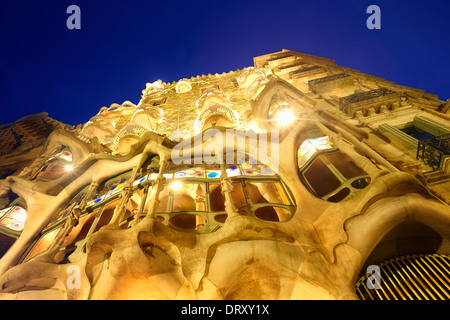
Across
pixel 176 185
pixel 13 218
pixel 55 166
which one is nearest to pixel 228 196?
pixel 176 185

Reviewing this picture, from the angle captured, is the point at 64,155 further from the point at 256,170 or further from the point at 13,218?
the point at 256,170

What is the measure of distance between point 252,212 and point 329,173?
2.66 metres

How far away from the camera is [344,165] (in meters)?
6.41

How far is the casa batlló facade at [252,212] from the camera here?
4121 mm

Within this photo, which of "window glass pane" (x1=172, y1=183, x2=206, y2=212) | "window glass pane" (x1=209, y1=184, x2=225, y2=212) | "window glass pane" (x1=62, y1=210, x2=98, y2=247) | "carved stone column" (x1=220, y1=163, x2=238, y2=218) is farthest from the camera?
"window glass pane" (x1=209, y1=184, x2=225, y2=212)

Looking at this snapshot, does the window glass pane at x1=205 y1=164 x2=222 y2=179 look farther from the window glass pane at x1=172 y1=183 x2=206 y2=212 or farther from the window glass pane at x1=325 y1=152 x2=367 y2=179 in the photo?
the window glass pane at x1=325 y1=152 x2=367 y2=179

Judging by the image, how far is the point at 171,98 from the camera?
18.8m

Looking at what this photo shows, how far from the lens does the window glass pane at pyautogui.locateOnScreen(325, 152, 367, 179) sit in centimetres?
609

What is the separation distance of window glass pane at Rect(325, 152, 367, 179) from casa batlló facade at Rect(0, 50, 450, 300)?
4 cm

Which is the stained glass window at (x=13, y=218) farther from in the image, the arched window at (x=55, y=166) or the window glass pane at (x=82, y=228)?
the window glass pane at (x=82, y=228)

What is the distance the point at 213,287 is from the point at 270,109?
866 cm

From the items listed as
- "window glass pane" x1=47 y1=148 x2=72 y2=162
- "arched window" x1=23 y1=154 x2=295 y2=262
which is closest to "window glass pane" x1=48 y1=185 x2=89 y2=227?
"arched window" x1=23 y1=154 x2=295 y2=262
